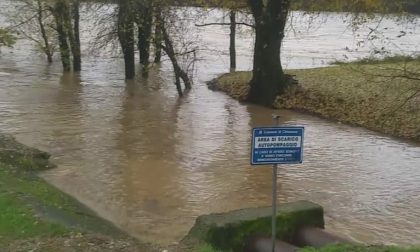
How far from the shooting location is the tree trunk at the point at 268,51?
24.1 m

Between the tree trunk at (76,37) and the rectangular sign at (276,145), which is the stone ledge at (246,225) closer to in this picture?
the rectangular sign at (276,145)

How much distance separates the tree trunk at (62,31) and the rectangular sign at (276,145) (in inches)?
1004

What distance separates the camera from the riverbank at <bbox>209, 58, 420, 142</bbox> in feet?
66.2

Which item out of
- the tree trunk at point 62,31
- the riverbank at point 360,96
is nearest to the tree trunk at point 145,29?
the riverbank at point 360,96

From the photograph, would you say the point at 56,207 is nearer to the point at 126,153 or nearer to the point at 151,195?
the point at 151,195

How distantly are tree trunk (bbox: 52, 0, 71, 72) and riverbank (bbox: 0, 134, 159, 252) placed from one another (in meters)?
18.9

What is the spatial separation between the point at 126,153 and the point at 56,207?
6.01 m

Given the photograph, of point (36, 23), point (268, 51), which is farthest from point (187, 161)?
point (36, 23)

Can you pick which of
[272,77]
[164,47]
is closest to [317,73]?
[272,77]

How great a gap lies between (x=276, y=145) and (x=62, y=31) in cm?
2758

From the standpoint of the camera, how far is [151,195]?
40.3 ft

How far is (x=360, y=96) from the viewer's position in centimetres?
2414

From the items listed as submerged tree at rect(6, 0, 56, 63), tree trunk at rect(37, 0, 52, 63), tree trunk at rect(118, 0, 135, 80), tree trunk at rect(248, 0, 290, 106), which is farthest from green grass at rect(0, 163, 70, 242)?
tree trunk at rect(37, 0, 52, 63)

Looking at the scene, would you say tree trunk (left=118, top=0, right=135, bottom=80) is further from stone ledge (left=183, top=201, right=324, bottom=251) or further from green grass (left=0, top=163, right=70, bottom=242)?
stone ledge (left=183, top=201, right=324, bottom=251)
